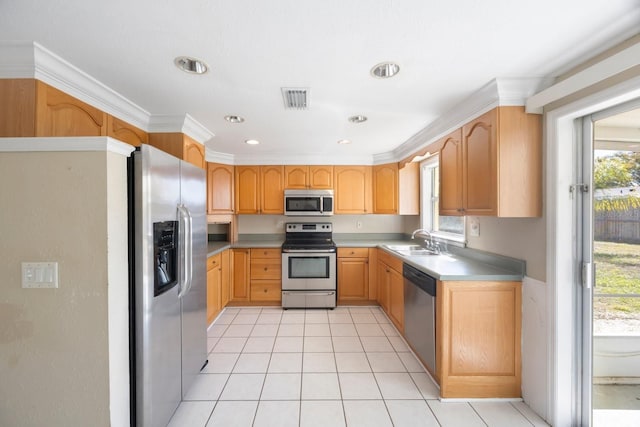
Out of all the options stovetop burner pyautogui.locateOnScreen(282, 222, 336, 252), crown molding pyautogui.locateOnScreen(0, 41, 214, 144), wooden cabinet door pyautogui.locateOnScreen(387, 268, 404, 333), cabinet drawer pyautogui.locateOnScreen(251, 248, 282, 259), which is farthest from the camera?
stovetop burner pyautogui.locateOnScreen(282, 222, 336, 252)

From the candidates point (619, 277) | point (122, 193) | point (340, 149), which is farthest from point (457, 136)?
point (122, 193)

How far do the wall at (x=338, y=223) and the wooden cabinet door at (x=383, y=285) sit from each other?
0.89 meters

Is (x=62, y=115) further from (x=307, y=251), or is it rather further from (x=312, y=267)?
(x=312, y=267)

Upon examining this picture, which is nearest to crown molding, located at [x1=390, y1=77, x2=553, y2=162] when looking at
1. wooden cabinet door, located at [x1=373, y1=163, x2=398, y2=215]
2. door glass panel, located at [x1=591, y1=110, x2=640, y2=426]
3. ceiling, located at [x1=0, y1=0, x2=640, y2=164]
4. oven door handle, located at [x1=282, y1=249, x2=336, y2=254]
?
ceiling, located at [x1=0, y1=0, x2=640, y2=164]

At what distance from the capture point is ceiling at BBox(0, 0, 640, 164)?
1.10 meters

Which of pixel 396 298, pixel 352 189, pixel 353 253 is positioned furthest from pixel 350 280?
pixel 352 189

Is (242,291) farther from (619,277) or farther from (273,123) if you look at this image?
(619,277)

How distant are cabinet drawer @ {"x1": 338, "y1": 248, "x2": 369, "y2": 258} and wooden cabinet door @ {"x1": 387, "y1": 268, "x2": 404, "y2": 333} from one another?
1.81 ft

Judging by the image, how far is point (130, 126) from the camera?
215 centimetres

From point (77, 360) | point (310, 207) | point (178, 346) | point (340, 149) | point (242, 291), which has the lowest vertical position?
point (242, 291)

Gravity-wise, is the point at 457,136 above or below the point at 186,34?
below

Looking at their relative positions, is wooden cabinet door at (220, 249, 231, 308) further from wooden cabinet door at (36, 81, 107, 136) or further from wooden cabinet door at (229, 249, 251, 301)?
wooden cabinet door at (36, 81, 107, 136)

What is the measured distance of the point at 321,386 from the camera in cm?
198

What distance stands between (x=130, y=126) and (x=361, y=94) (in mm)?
1891
